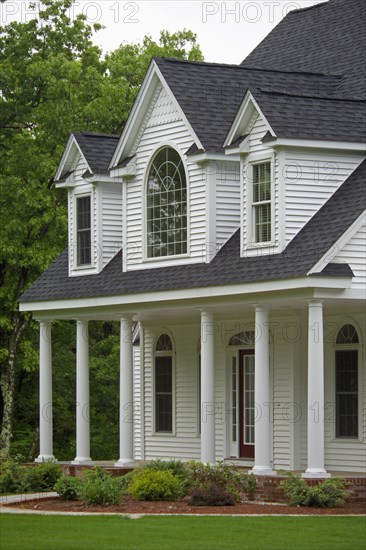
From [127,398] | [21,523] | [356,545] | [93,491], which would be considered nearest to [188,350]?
[127,398]

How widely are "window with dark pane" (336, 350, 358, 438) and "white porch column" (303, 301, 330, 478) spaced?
3.01 metres

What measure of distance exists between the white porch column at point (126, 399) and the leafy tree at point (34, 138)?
1001 centimetres

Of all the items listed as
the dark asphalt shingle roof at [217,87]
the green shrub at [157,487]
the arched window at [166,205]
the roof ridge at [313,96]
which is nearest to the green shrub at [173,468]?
the green shrub at [157,487]

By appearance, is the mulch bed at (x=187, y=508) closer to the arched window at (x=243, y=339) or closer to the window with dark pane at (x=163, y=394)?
the arched window at (x=243, y=339)

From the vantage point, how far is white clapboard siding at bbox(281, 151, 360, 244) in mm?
27344

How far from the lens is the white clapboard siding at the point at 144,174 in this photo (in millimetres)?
29734

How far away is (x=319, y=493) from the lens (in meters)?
24.8

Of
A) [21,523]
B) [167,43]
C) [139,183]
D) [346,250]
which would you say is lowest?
[21,523]

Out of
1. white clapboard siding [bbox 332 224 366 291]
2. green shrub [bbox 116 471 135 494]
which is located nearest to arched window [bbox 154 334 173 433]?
green shrub [bbox 116 471 135 494]

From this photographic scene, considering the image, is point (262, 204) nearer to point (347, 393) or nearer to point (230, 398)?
point (347, 393)

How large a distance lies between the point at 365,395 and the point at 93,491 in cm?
616

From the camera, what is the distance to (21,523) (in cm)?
2288

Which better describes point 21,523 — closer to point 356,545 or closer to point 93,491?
point 93,491

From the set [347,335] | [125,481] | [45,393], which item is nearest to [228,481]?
[125,481]
